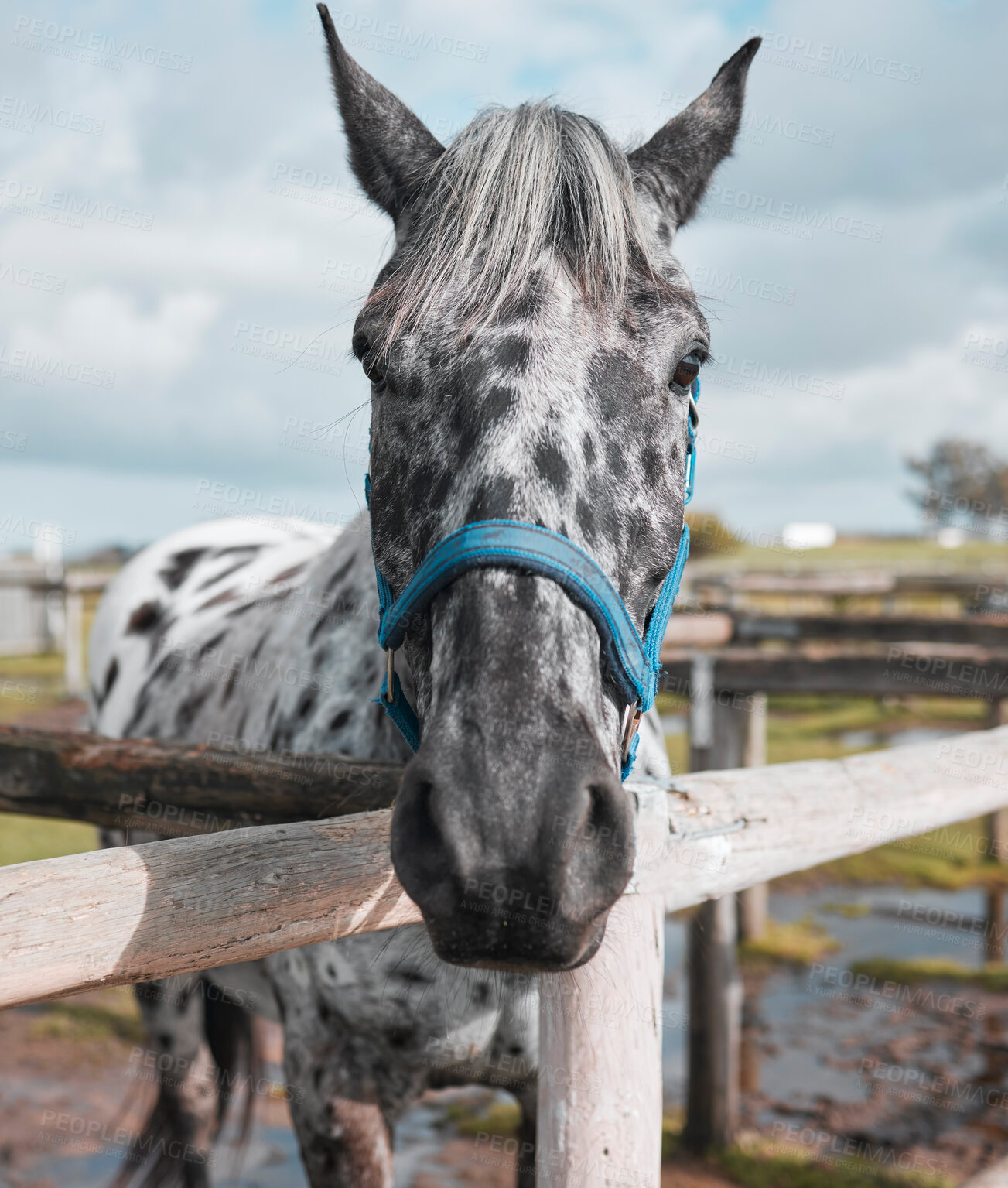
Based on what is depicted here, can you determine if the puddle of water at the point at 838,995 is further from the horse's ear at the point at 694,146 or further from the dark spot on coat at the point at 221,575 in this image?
the horse's ear at the point at 694,146

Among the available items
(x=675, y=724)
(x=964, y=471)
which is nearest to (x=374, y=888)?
(x=675, y=724)

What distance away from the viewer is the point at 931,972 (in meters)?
5.51

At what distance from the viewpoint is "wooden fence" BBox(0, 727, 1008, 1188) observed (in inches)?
44.8

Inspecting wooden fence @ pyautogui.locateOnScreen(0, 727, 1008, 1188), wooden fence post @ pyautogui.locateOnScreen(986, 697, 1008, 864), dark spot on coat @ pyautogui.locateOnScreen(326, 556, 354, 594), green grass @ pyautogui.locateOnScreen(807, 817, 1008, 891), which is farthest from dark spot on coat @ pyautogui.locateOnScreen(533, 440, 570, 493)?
wooden fence post @ pyautogui.locateOnScreen(986, 697, 1008, 864)

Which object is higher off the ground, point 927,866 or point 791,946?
point 927,866

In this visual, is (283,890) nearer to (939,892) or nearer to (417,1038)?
(417,1038)

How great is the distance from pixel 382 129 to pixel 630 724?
142 centimetres

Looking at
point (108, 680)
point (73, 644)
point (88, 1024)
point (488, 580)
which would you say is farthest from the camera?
point (73, 644)

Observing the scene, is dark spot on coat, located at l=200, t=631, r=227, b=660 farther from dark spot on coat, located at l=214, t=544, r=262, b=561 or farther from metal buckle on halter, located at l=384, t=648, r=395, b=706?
metal buckle on halter, located at l=384, t=648, r=395, b=706

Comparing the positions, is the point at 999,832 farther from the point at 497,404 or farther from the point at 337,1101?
the point at 497,404

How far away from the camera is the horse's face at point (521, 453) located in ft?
3.73

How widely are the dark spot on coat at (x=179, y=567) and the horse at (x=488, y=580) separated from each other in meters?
1.61

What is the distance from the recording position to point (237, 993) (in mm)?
2949

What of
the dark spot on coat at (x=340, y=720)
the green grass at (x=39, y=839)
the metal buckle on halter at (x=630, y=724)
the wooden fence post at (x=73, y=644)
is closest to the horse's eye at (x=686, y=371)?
the metal buckle on halter at (x=630, y=724)
